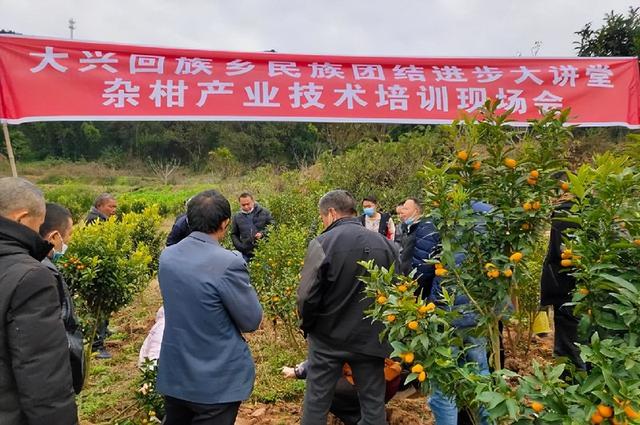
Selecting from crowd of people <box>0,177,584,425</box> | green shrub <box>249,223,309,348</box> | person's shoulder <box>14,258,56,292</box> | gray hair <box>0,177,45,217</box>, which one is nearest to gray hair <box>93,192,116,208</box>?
green shrub <box>249,223,309,348</box>

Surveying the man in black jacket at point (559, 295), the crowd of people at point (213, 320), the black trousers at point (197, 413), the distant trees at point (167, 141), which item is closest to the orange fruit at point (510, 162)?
the crowd of people at point (213, 320)

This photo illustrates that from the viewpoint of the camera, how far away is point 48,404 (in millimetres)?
1466

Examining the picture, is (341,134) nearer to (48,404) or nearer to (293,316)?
(293,316)

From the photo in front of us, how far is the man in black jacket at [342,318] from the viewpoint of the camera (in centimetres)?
227

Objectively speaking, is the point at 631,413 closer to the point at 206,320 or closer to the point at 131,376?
the point at 206,320

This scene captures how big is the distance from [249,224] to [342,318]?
126 inches

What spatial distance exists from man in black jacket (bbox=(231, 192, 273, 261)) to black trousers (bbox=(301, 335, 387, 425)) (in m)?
3.05

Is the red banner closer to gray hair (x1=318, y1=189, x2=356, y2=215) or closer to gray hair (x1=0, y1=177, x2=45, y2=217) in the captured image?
gray hair (x1=318, y1=189, x2=356, y2=215)

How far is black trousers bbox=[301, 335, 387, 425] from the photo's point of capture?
2.30 m

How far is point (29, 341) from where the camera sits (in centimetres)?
144

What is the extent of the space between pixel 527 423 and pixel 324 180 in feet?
26.8

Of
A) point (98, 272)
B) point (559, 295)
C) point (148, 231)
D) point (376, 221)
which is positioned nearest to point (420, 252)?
point (559, 295)

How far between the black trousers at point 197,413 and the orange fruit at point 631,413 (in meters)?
1.46

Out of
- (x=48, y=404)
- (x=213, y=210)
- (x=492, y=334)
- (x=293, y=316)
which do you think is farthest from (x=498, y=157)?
(x=293, y=316)
